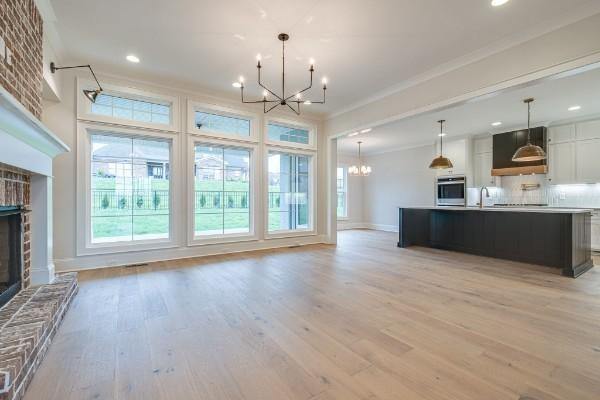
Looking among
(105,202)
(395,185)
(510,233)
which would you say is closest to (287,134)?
(105,202)

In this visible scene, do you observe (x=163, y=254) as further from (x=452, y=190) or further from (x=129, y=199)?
(x=452, y=190)

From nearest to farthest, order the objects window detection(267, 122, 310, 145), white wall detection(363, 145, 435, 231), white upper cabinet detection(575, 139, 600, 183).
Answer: white upper cabinet detection(575, 139, 600, 183)
window detection(267, 122, 310, 145)
white wall detection(363, 145, 435, 231)

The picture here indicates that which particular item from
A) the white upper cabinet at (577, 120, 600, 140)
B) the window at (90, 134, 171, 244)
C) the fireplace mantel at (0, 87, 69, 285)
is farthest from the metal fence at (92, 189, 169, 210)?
the white upper cabinet at (577, 120, 600, 140)

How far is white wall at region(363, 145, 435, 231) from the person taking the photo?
8469mm

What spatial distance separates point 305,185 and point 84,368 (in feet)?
16.7

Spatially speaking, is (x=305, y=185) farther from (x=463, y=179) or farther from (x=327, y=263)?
(x=463, y=179)

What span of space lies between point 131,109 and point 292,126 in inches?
122

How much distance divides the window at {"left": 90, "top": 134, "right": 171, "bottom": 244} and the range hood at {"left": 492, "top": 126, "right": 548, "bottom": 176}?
24.9ft

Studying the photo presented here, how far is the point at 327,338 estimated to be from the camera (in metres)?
2.00

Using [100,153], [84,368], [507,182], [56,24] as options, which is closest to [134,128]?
[100,153]

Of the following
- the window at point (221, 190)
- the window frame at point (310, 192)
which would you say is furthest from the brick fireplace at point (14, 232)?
the window frame at point (310, 192)

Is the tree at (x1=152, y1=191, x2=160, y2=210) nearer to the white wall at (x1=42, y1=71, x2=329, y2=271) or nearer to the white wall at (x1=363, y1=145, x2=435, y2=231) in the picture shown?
the white wall at (x1=42, y1=71, x2=329, y2=271)

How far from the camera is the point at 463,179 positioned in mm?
7348

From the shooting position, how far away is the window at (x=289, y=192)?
582cm
